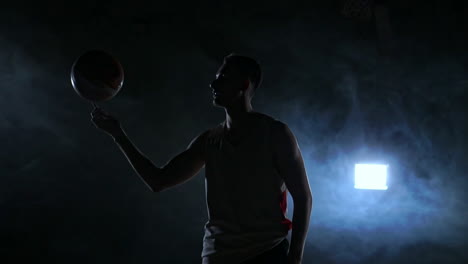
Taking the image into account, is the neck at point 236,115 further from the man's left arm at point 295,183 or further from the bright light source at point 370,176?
the bright light source at point 370,176

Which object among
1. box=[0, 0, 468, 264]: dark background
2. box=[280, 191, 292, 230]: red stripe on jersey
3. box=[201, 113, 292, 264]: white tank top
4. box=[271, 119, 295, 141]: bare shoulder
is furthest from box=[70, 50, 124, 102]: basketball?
box=[0, 0, 468, 264]: dark background

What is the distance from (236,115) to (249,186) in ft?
0.95

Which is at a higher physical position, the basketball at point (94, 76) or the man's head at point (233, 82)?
the basketball at point (94, 76)

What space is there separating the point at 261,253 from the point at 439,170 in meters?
3.44

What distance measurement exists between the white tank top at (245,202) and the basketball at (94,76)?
74 cm

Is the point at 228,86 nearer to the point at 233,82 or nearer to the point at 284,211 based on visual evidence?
the point at 233,82

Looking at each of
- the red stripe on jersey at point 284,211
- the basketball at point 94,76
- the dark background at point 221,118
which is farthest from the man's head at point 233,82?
the dark background at point 221,118

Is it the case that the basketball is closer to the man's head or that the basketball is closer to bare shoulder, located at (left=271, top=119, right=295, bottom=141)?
the man's head

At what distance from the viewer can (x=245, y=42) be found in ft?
15.8

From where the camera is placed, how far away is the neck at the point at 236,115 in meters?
1.62

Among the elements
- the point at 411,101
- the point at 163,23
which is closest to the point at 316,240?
the point at 411,101

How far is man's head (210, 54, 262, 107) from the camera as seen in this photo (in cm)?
160

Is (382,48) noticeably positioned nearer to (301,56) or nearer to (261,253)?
(301,56)

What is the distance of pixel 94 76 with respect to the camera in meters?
1.96
